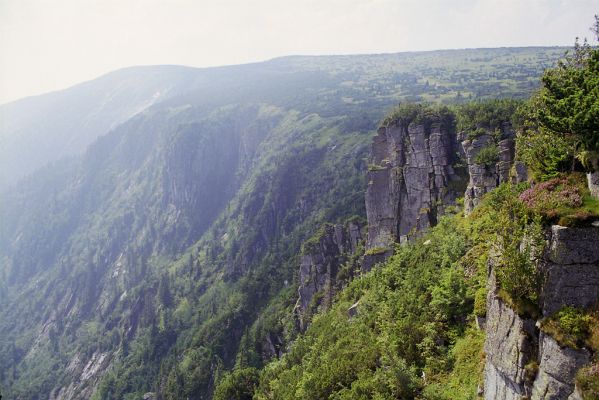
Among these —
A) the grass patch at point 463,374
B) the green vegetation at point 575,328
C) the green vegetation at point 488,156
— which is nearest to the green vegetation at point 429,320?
the grass patch at point 463,374

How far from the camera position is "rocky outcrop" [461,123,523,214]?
60.2 meters

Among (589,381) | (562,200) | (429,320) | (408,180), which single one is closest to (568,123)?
(562,200)

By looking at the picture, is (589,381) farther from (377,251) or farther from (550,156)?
(377,251)

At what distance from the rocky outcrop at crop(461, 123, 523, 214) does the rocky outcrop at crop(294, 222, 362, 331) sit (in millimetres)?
48447

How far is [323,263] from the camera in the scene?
118 meters

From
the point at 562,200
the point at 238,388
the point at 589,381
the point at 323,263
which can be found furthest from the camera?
the point at 323,263

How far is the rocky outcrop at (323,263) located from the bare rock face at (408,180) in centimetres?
2161

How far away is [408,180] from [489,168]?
2190 centimetres

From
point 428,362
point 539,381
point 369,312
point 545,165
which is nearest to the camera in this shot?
point 539,381

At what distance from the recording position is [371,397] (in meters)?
38.0

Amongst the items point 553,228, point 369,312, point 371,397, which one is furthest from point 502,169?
point 553,228

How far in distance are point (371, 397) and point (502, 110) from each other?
165 feet

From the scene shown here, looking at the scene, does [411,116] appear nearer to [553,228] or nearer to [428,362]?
[428,362]

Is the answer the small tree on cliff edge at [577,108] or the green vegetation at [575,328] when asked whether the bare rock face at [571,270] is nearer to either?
the green vegetation at [575,328]
